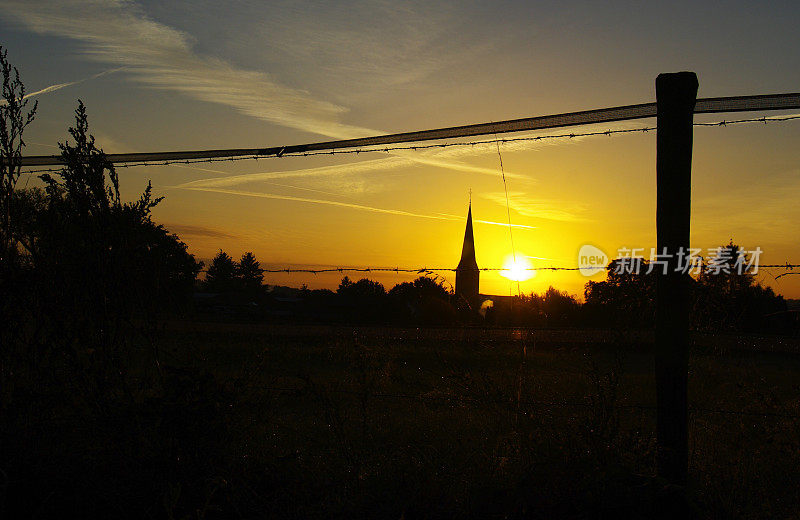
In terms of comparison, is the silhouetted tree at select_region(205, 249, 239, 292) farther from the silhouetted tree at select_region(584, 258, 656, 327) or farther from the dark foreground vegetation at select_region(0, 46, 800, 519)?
the silhouetted tree at select_region(584, 258, 656, 327)

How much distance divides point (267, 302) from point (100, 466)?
2.40m

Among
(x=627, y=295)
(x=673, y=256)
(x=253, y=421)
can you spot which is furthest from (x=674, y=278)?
(x=253, y=421)

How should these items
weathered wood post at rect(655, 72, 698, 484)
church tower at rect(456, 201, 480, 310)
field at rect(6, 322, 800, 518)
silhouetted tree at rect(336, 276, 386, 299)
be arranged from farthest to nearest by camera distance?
silhouetted tree at rect(336, 276, 386, 299)
church tower at rect(456, 201, 480, 310)
weathered wood post at rect(655, 72, 698, 484)
field at rect(6, 322, 800, 518)

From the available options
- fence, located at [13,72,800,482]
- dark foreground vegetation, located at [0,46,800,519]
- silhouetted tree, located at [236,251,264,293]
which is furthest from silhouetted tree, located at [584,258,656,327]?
silhouetted tree, located at [236,251,264,293]

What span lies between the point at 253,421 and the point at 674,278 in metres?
3.03

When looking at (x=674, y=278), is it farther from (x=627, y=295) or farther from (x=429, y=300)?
(x=429, y=300)

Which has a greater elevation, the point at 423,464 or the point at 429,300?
the point at 429,300

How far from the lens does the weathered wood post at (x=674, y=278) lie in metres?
3.53

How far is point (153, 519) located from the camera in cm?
325

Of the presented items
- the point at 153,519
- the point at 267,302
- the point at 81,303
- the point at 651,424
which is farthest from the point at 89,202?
A: the point at 651,424

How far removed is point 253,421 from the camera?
14.0ft

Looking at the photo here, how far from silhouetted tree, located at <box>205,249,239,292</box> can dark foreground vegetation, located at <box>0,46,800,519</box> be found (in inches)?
1.3

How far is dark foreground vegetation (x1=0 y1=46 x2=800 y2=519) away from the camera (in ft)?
10.9

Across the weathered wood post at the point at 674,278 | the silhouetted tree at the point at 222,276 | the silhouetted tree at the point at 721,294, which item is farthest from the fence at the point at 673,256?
the silhouetted tree at the point at 222,276
